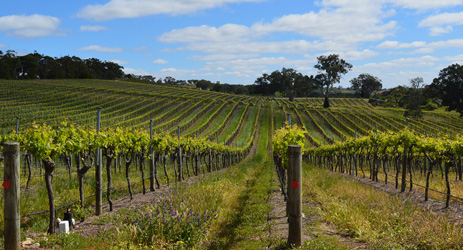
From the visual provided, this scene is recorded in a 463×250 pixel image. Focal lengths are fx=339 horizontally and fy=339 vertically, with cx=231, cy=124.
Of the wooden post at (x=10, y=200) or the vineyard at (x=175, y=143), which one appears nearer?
the wooden post at (x=10, y=200)

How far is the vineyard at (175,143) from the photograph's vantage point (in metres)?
9.60

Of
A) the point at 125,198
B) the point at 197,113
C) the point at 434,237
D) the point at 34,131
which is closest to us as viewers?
the point at 434,237

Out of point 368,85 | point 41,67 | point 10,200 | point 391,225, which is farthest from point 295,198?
point 368,85

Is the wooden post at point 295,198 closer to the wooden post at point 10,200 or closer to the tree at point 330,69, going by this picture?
the wooden post at point 10,200

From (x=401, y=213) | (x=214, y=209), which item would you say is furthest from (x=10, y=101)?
(x=401, y=213)

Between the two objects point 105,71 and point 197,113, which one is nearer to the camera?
point 197,113

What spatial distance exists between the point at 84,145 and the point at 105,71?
13175 centimetres

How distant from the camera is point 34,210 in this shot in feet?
28.4

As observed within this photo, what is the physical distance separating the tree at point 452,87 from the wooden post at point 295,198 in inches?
3372

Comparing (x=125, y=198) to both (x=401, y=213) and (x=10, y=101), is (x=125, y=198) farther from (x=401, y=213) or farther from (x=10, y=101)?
(x=10, y=101)

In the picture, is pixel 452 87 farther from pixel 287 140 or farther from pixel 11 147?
pixel 11 147

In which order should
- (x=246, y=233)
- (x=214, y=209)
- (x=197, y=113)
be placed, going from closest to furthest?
(x=246, y=233) < (x=214, y=209) < (x=197, y=113)

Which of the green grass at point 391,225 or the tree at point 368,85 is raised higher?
the tree at point 368,85

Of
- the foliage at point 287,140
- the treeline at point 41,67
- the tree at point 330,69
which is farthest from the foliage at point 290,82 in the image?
the foliage at point 287,140
